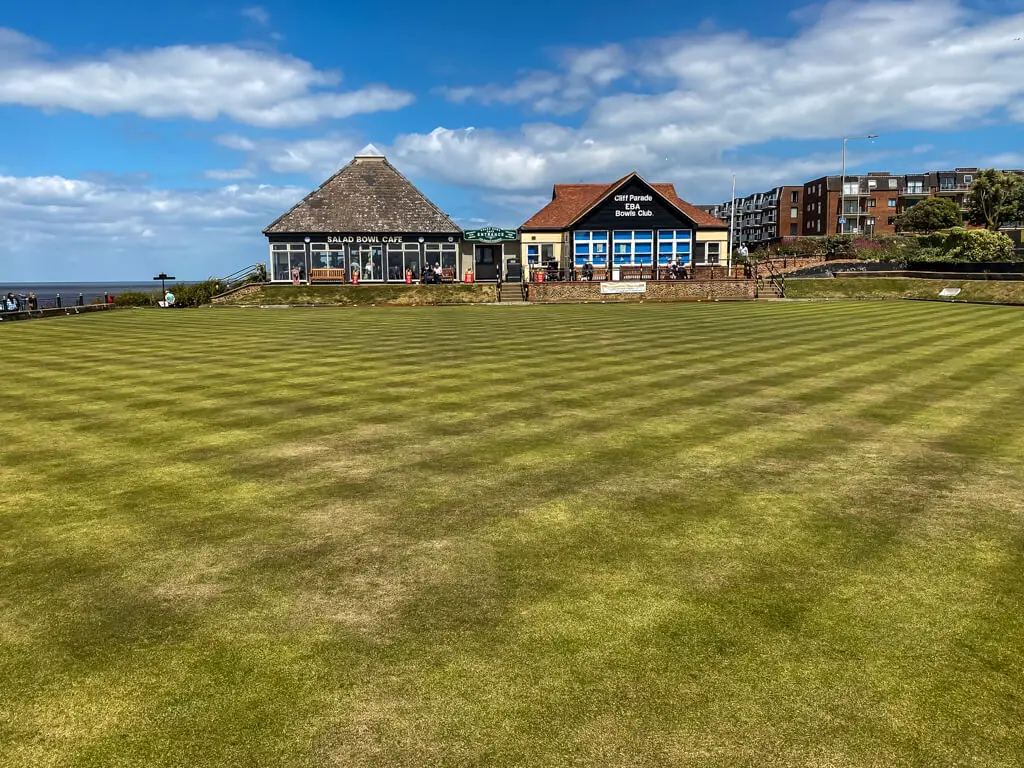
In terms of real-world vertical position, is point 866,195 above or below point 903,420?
above

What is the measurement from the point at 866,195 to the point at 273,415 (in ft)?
424

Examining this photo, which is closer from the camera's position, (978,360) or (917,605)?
(917,605)

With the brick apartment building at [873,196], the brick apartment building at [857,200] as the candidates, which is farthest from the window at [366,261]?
the brick apartment building at [873,196]

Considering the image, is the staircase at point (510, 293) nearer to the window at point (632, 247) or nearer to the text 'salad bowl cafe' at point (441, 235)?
the text 'salad bowl cafe' at point (441, 235)

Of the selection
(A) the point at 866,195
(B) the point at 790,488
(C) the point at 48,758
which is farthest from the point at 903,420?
(A) the point at 866,195

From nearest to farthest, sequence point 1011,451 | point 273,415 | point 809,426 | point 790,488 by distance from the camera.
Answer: point 790,488, point 1011,451, point 809,426, point 273,415

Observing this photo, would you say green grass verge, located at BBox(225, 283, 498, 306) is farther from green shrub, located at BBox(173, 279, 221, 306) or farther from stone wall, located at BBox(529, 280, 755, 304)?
stone wall, located at BBox(529, 280, 755, 304)

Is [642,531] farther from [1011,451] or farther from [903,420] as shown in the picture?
[903,420]

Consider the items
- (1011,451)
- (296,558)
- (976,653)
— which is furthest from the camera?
(1011,451)

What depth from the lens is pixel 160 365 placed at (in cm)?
1602

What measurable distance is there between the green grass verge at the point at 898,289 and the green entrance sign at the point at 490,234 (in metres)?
20.8

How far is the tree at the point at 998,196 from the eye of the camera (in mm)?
92812

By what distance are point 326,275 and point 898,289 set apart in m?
39.4

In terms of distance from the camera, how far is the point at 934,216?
9825 centimetres
